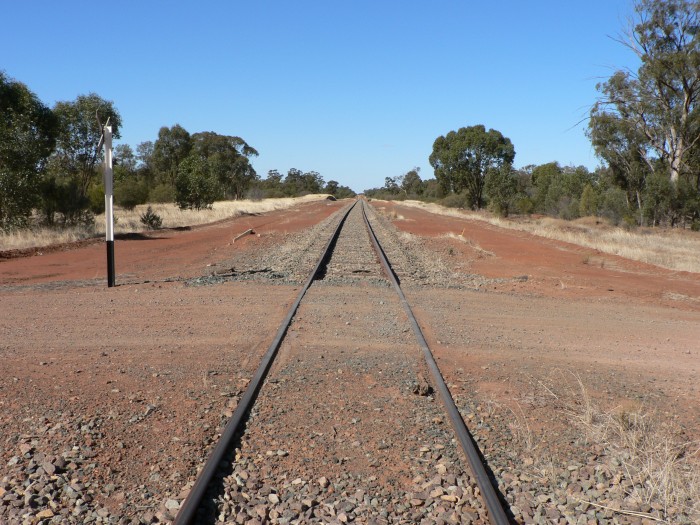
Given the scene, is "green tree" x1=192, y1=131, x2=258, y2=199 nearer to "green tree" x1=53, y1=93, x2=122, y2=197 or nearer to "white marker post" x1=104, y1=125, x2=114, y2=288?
"green tree" x1=53, y1=93, x2=122, y2=197

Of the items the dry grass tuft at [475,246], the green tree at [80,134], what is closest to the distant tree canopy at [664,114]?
the dry grass tuft at [475,246]

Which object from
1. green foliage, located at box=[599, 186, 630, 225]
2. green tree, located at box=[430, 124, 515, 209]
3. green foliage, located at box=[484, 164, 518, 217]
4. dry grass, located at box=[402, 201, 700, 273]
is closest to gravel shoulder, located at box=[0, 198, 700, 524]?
dry grass, located at box=[402, 201, 700, 273]

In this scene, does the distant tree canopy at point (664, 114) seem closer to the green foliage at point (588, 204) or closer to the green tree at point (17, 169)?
Answer: the green foliage at point (588, 204)

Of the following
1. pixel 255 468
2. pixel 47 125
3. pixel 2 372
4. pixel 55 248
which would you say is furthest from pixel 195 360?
pixel 47 125

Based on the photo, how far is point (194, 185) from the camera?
45.8 m

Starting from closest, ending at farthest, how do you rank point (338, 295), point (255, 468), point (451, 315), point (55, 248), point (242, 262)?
point (255, 468) < point (451, 315) < point (338, 295) < point (242, 262) < point (55, 248)

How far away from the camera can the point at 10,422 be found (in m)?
5.45

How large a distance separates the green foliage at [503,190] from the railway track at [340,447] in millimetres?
48734

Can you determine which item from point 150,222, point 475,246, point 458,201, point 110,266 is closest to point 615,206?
point 475,246

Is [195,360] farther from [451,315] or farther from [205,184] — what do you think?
[205,184]

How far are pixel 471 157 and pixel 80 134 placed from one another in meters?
44.7

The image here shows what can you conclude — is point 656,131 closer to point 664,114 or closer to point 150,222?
point 664,114

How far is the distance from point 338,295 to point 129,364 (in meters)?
5.65

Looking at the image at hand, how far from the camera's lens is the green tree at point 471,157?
69.8 metres
